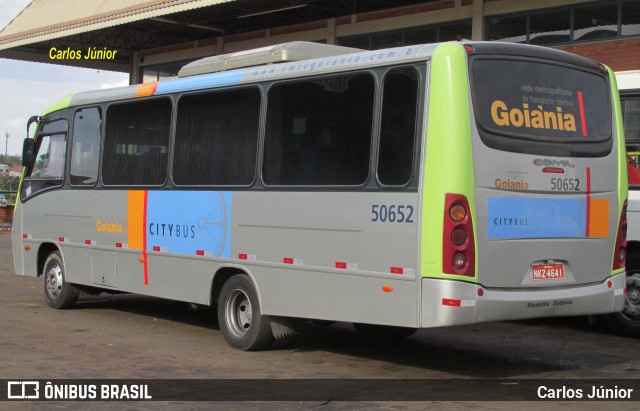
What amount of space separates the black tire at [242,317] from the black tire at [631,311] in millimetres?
4355

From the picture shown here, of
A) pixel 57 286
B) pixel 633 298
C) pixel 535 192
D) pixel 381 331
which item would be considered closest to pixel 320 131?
pixel 535 192

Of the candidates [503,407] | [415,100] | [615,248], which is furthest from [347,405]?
[615,248]

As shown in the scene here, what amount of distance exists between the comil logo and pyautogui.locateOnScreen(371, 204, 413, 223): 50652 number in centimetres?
322

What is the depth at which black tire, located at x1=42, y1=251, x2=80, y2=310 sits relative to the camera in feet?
43.7

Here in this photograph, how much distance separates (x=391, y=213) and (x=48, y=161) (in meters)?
7.04

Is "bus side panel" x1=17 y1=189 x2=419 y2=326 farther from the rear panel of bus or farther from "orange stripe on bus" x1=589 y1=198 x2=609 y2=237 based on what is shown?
"orange stripe on bus" x1=589 y1=198 x2=609 y2=237

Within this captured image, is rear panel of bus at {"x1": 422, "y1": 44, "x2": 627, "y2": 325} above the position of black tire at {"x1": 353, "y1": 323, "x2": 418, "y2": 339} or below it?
above

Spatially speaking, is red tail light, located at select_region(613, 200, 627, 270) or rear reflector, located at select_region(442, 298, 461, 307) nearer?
rear reflector, located at select_region(442, 298, 461, 307)

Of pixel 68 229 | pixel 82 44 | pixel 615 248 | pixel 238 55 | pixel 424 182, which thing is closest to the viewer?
pixel 424 182

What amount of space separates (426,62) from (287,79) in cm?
192

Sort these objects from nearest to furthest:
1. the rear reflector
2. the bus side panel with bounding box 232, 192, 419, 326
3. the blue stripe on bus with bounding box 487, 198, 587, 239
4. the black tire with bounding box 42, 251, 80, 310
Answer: the rear reflector, the blue stripe on bus with bounding box 487, 198, 587, 239, the bus side panel with bounding box 232, 192, 419, 326, the black tire with bounding box 42, 251, 80, 310

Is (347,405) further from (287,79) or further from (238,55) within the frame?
(238,55)

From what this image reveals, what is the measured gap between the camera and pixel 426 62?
8.25 m

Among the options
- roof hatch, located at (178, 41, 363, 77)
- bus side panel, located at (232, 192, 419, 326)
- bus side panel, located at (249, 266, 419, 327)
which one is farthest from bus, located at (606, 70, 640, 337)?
bus side panel, located at (249, 266, 419, 327)
